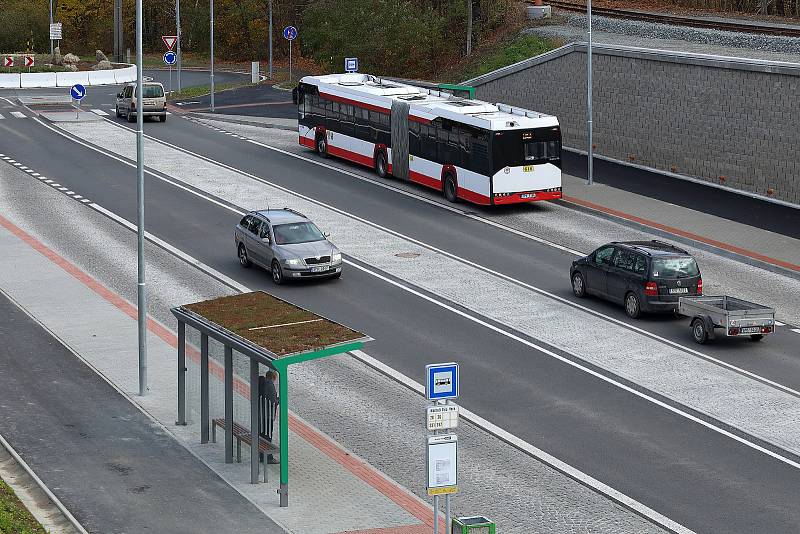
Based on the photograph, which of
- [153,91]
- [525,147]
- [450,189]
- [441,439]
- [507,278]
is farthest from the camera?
[153,91]

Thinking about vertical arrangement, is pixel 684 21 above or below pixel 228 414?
above

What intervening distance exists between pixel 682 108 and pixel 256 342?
29597mm

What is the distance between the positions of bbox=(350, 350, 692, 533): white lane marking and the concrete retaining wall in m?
20.0

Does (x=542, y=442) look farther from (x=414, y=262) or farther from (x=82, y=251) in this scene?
(x=82, y=251)

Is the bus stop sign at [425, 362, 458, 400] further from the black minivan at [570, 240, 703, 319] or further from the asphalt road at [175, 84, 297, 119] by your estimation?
the asphalt road at [175, 84, 297, 119]

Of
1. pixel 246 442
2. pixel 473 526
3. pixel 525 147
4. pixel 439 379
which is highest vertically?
pixel 525 147

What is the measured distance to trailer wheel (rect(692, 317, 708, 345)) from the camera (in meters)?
27.7

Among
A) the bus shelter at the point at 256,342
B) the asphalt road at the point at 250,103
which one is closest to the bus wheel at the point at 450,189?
the asphalt road at the point at 250,103

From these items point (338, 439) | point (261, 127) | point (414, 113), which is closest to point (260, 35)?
point (261, 127)

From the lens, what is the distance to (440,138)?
142ft

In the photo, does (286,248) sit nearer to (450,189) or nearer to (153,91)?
(450,189)

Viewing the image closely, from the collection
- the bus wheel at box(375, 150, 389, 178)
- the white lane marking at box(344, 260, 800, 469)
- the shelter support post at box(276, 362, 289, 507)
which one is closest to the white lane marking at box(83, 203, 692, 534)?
the white lane marking at box(344, 260, 800, 469)

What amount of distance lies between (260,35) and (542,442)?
258 ft

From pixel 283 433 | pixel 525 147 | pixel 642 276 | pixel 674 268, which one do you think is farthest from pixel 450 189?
→ pixel 283 433
